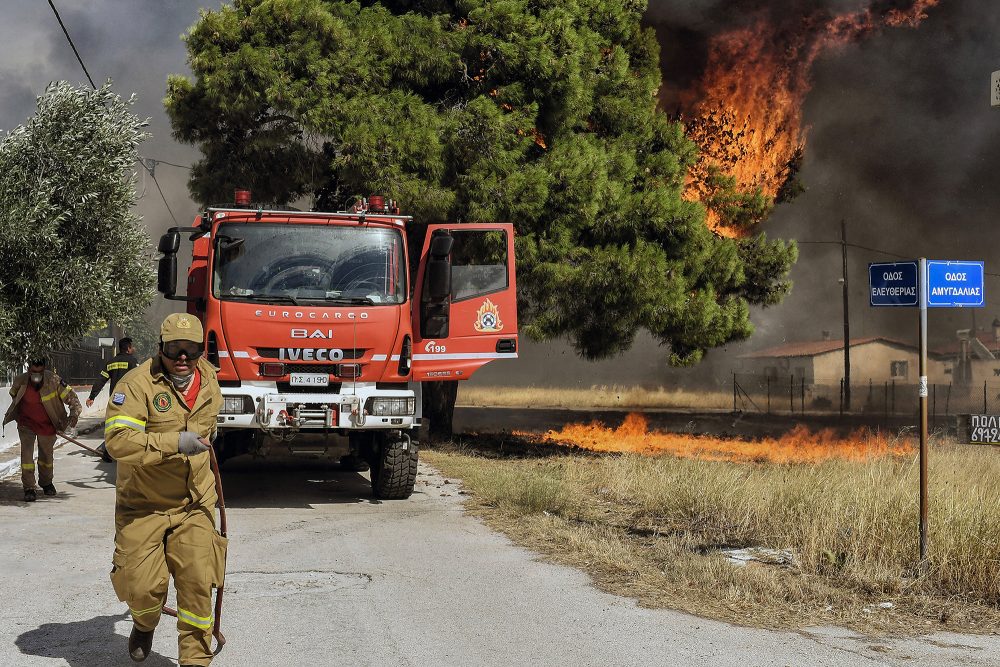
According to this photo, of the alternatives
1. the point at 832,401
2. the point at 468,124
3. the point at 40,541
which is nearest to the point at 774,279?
the point at 468,124

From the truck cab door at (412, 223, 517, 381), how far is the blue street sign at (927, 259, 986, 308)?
16.9 feet

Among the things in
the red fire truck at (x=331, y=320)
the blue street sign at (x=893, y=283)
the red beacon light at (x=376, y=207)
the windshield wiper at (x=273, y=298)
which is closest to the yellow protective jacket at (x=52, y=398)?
the red fire truck at (x=331, y=320)

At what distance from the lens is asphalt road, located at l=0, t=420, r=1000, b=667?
5.71 m

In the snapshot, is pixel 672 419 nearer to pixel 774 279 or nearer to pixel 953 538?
pixel 774 279

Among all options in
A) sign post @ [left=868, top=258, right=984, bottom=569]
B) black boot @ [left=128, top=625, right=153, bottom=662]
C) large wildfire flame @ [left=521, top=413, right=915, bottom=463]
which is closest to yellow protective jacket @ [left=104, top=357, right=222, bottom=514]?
black boot @ [left=128, top=625, right=153, bottom=662]

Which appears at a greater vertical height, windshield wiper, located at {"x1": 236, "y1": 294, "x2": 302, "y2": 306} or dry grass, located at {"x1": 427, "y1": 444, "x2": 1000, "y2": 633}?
windshield wiper, located at {"x1": 236, "y1": 294, "x2": 302, "y2": 306}

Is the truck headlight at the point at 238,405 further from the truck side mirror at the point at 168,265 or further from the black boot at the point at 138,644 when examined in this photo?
the black boot at the point at 138,644

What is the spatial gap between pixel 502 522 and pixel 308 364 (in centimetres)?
273

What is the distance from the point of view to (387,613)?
21.9 ft

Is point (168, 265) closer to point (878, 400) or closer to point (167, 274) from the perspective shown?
point (167, 274)

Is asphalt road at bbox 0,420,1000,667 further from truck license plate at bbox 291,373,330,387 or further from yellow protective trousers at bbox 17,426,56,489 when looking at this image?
truck license plate at bbox 291,373,330,387

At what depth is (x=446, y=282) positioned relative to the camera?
1155cm

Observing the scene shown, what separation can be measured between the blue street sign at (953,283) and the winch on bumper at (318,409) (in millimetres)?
5578

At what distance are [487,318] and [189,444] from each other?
7.68 m
